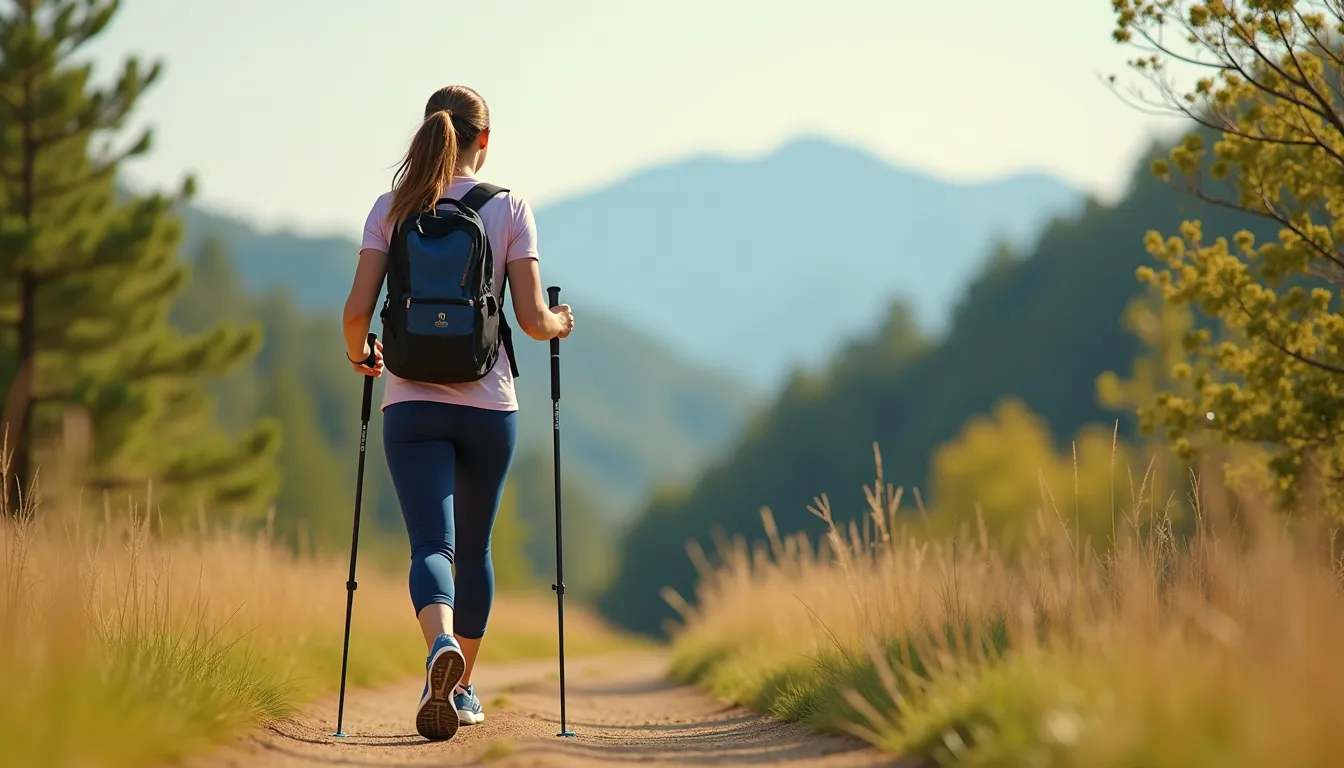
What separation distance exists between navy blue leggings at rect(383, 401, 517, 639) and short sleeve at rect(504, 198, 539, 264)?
63 centimetres

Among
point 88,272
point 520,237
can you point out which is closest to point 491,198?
point 520,237

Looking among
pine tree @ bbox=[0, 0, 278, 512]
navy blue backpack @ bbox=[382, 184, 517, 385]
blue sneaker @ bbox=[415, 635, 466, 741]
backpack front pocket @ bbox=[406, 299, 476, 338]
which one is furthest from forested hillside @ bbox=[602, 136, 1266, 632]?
blue sneaker @ bbox=[415, 635, 466, 741]

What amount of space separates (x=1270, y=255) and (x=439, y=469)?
5.15m

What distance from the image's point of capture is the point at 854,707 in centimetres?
517

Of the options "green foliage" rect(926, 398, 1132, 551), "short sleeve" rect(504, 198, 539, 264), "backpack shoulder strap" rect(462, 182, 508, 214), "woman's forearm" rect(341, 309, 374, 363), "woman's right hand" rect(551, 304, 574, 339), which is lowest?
"green foliage" rect(926, 398, 1132, 551)

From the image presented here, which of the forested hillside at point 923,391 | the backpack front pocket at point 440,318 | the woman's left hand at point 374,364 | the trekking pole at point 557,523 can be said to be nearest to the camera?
the backpack front pocket at point 440,318

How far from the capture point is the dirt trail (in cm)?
461

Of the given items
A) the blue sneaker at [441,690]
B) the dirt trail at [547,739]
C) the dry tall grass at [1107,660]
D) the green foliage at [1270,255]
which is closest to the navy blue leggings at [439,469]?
the blue sneaker at [441,690]

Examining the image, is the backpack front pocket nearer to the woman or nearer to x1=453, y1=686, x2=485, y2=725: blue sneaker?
the woman

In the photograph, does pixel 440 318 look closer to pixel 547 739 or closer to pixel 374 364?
pixel 374 364

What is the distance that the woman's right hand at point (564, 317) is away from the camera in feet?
19.2

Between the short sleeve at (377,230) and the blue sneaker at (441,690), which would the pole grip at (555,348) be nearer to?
the short sleeve at (377,230)

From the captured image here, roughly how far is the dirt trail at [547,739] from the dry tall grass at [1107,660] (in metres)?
0.24

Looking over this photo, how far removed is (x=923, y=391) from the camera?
316ft
